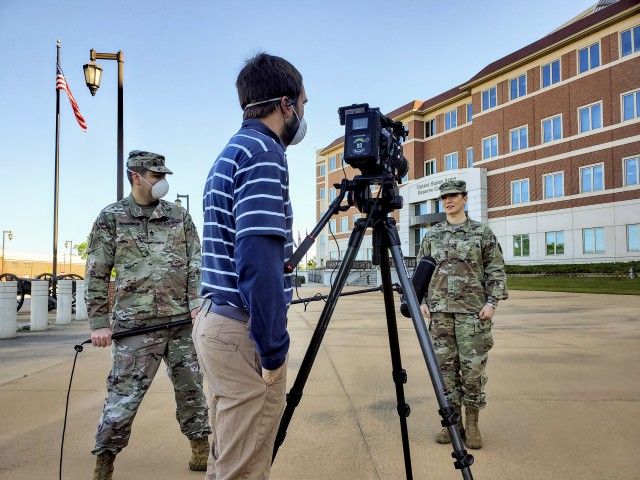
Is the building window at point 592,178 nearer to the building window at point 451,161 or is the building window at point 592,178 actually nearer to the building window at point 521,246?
the building window at point 521,246

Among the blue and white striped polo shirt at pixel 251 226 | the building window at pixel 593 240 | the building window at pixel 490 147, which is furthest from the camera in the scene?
the building window at pixel 490 147

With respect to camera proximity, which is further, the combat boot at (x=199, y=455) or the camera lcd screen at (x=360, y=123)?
the combat boot at (x=199, y=455)

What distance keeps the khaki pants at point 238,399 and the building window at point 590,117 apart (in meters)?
33.4

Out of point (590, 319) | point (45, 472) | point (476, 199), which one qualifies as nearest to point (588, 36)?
point (476, 199)

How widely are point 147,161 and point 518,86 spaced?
35921 mm

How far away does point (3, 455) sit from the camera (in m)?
3.87

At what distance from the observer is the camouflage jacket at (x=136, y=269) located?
3.47m

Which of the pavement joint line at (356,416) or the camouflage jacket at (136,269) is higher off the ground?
the camouflage jacket at (136,269)

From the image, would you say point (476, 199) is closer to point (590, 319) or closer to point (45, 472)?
point (590, 319)

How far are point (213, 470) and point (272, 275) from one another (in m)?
0.90

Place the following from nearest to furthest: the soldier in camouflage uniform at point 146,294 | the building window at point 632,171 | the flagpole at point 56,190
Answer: the soldier in camouflage uniform at point 146,294
the flagpole at point 56,190
the building window at point 632,171

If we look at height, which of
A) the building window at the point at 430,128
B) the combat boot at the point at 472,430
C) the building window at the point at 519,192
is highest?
the building window at the point at 430,128

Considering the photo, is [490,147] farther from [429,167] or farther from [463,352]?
[463,352]

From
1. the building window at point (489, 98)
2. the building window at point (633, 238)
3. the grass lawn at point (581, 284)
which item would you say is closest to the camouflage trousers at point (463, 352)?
the grass lawn at point (581, 284)
